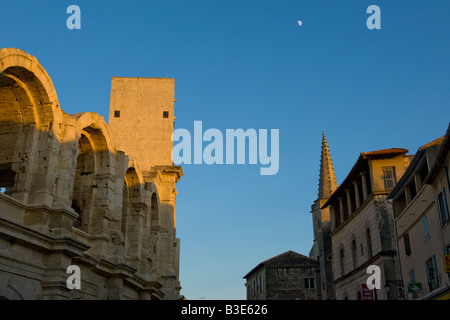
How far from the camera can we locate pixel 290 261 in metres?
54.3

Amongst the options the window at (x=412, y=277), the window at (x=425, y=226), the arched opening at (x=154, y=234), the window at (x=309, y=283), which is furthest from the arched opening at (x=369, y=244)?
the window at (x=309, y=283)

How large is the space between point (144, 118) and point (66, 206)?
1733 centimetres

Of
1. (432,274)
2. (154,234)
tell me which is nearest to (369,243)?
(432,274)

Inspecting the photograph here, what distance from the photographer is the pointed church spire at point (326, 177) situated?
175 ft

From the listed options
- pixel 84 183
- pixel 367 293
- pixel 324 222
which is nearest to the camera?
pixel 84 183

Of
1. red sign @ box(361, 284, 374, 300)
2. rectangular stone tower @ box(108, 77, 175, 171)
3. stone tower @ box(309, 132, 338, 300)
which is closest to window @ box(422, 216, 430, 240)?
red sign @ box(361, 284, 374, 300)

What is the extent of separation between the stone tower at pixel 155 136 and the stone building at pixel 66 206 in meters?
0.16

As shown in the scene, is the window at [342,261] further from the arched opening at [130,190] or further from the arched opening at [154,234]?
the arched opening at [130,190]

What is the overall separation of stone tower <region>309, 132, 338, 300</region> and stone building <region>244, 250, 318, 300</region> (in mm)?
1004

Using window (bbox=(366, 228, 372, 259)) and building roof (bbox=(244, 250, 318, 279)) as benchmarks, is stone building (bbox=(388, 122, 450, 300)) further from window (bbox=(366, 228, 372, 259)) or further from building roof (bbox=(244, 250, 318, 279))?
building roof (bbox=(244, 250, 318, 279))

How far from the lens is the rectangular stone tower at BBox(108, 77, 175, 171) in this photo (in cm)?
3139

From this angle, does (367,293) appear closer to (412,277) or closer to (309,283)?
(412,277)
